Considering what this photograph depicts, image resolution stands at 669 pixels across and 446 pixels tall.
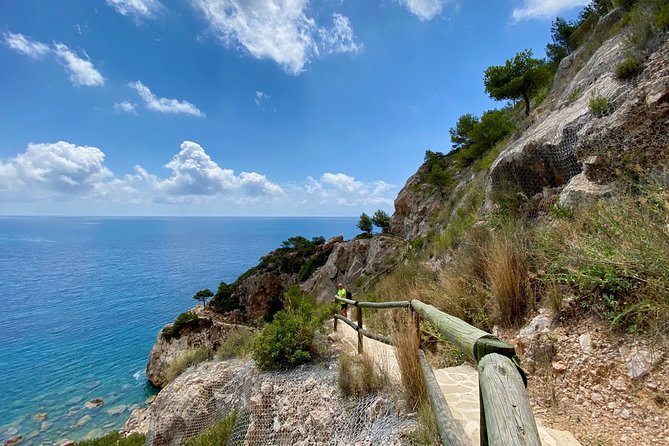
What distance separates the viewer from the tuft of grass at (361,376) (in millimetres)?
3655

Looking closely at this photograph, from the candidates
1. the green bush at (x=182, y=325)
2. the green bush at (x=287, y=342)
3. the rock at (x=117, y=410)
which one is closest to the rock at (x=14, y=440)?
the rock at (x=117, y=410)

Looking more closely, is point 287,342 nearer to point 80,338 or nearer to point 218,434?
point 218,434

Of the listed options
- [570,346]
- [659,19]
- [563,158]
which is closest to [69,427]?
[570,346]

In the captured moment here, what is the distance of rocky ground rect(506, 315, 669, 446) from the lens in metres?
2.24

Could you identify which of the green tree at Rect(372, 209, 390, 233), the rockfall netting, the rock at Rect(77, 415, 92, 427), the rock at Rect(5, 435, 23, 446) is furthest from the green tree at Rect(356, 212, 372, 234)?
the rock at Rect(5, 435, 23, 446)

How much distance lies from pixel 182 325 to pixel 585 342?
25.0m

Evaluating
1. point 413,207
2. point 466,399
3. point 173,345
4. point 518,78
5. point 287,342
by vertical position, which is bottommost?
point 173,345

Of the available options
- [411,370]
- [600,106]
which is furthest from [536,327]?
[600,106]

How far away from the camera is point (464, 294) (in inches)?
187

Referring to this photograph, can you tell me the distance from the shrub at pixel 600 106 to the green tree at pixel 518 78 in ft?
44.2

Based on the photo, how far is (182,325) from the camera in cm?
2264

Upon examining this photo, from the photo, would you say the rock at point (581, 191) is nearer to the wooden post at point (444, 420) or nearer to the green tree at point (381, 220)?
the wooden post at point (444, 420)

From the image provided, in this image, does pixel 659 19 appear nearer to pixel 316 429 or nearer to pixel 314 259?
pixel 316 429

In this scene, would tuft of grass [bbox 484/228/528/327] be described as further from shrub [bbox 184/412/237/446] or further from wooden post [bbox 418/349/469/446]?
shrub [bbox 184/412/237/446]
